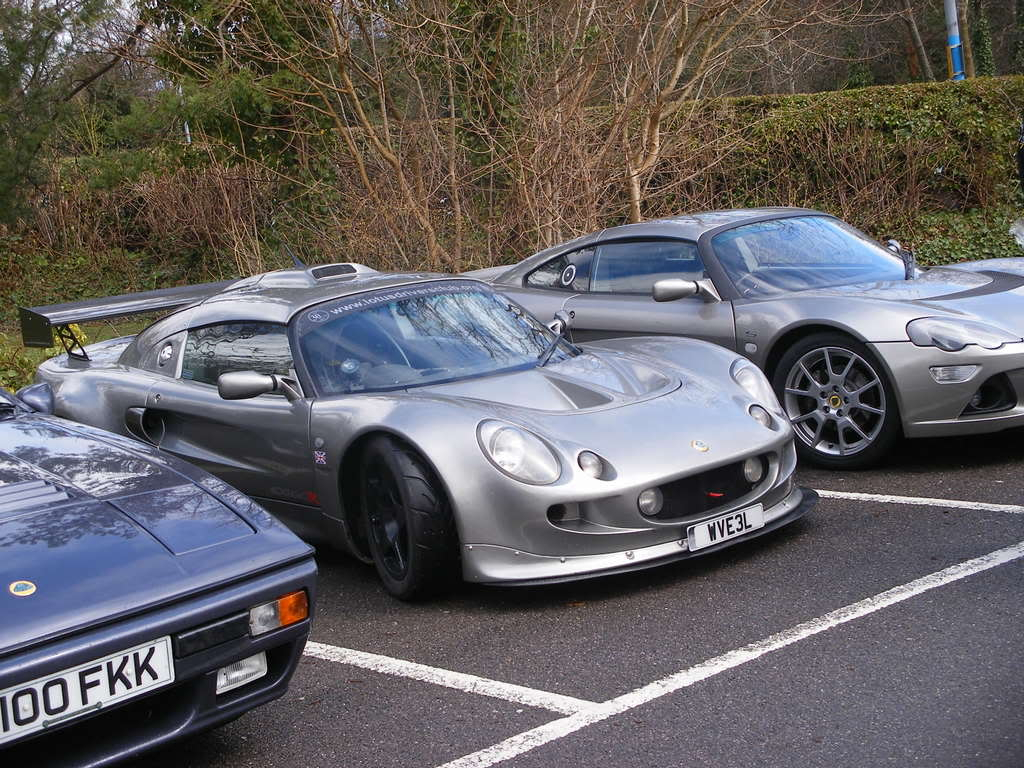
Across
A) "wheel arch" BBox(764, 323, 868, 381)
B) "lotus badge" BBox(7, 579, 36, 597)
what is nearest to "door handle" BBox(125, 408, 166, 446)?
"lotus badge" BBox(7, 579, 36, 597)

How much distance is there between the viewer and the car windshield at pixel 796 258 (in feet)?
21.2

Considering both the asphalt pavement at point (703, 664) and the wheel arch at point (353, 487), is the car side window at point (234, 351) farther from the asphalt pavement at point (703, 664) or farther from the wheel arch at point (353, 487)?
the asphalt pavement at point (703, 664)

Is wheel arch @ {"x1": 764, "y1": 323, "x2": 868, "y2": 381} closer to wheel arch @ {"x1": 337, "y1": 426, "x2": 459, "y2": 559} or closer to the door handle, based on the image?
wheel arch @ {"x1": 337, "y1": 426, "x2": 459, "y2": 559}

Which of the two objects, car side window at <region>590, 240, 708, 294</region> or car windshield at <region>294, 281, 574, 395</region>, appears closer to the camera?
car windshield at <region>294, 281, 574, 395</region>

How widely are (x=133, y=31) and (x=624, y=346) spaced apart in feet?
32.4

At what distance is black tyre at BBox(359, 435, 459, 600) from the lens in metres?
4.32

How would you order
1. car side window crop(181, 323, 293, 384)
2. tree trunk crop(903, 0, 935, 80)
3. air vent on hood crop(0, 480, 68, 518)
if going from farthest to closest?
tree trunk crop(903, 0, 935, 80) < car side window crop(181, 323, 293, 384) < air vent on hood crop(0, 480, 68, 518)

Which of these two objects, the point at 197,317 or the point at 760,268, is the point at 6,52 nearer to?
the point at 197,317

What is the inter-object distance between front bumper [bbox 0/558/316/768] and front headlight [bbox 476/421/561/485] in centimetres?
126

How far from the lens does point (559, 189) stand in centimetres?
1087

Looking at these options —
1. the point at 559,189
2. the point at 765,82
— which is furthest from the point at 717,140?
the point at 765,82

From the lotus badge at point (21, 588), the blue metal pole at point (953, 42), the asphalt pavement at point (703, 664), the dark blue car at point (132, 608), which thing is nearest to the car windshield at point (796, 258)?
the asphalt pavement at point (703, 664)

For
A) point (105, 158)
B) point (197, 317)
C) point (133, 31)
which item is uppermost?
point (133, 31)

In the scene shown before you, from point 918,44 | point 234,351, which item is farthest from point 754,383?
point 918,44
